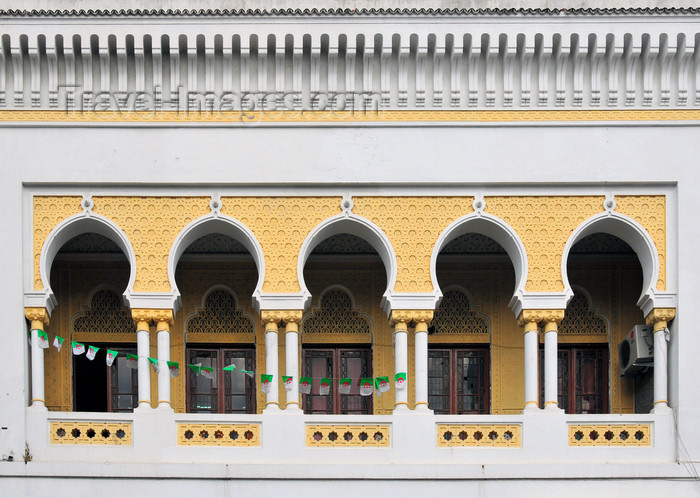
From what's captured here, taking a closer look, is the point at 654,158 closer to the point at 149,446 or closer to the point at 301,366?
the point at 301,366

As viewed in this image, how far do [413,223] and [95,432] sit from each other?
4.03 metres

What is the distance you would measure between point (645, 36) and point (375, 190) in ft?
11.0

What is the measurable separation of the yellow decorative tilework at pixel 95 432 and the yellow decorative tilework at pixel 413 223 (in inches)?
129

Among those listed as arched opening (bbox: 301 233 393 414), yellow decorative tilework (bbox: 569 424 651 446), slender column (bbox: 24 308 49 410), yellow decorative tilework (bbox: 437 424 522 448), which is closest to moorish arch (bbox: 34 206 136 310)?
slender column (bbox: 24 308 49 410)

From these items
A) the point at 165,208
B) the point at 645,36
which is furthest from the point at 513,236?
the point at 165,208

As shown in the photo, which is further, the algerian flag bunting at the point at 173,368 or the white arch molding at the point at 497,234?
the white arch molding at the point at 497,234

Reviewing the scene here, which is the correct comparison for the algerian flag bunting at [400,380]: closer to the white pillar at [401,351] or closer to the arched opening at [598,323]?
the white pillar at [401,351]

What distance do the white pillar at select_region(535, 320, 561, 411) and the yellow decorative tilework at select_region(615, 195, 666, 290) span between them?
4.60ft

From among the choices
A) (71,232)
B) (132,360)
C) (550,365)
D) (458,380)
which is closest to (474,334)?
(458,380)

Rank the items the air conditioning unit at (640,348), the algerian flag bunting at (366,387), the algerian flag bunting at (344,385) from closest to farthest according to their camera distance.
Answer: the algerian flag bunting at (366,387), the algerian flag bunting at (344,385), the air conditioning unit at (640,348)

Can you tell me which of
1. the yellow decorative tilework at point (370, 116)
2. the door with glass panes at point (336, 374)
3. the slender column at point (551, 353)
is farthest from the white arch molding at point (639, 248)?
the door with glass panes at point (336, 374)

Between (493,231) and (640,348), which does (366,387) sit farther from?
(640,348)

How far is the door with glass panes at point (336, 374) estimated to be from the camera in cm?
2044

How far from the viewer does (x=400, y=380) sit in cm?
1889
